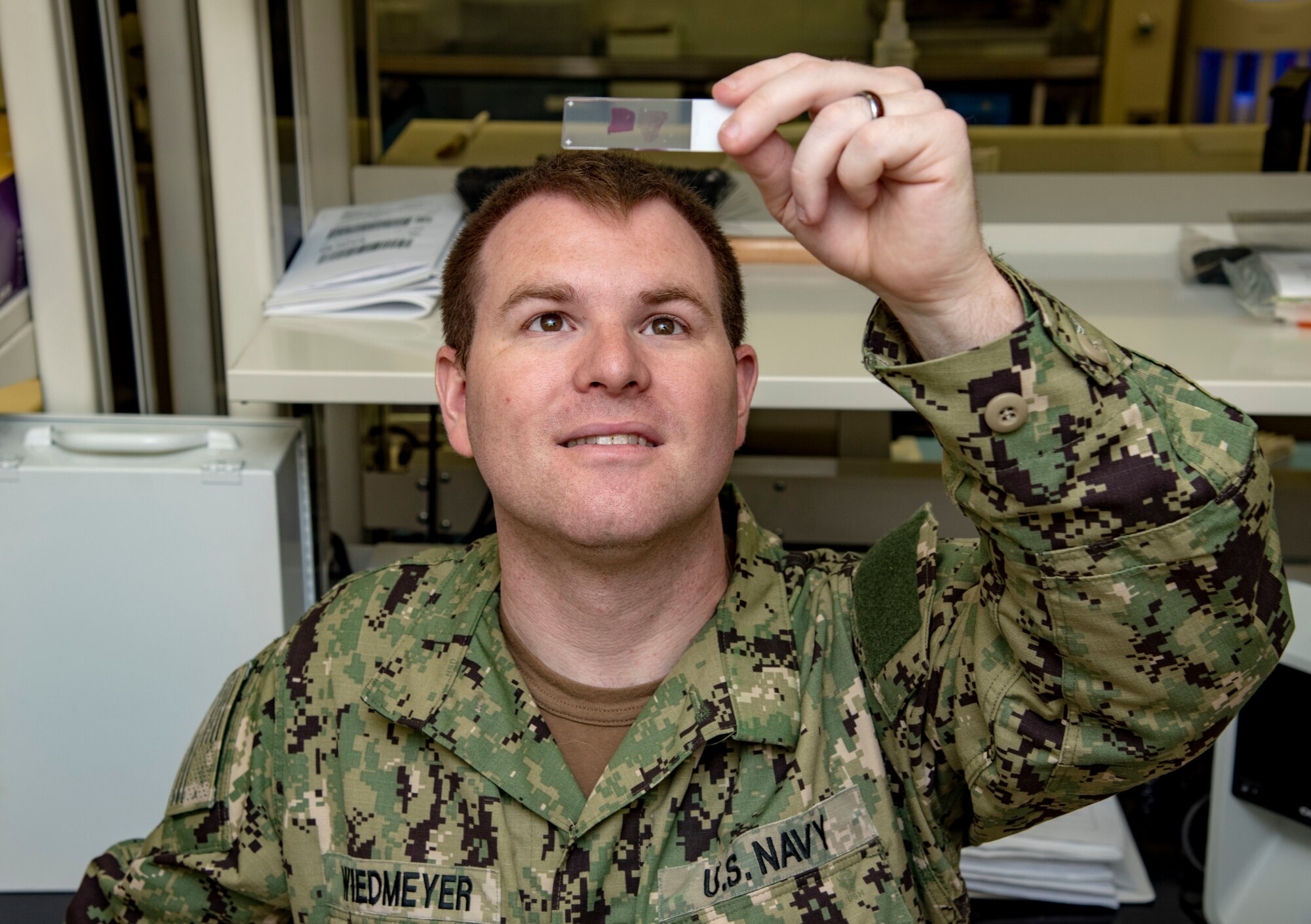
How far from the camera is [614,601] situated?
3.27 ft

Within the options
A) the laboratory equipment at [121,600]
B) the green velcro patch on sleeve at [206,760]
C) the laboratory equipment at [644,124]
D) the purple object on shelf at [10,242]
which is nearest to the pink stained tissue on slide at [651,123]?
the laboratory equipment at [644,124]

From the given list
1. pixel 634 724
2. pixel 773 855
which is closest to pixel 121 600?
pixel 634 724

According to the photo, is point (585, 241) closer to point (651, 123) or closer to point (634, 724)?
point (651, 123)

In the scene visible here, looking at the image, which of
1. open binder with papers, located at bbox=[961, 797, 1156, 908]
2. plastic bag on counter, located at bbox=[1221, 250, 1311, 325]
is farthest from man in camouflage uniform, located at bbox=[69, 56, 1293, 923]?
plastic bag on counter, located at bbox=[1221, 250, 1311, 325]

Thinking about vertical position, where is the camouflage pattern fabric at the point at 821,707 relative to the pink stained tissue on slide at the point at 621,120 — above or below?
below

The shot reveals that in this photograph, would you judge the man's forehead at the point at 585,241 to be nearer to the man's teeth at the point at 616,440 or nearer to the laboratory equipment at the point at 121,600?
the man's teeth at the point at 616,440

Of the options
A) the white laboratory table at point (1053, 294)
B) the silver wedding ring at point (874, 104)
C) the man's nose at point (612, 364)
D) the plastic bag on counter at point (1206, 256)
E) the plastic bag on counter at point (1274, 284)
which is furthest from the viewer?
the plastic bag on counter at point (1206, 256)

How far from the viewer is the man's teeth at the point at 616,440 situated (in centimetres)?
92

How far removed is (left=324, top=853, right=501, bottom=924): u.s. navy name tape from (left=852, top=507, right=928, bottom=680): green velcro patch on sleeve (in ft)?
1.09

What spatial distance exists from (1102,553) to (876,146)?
271 millimetres

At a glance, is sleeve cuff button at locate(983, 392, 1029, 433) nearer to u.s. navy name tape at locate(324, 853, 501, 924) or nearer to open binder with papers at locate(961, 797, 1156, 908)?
u.s. navy name tape at locate(324, 853, 501, 924)

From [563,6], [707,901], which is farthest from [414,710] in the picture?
[563,6]

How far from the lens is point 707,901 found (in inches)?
36.4

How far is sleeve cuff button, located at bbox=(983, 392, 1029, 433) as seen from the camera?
29.1 inches
